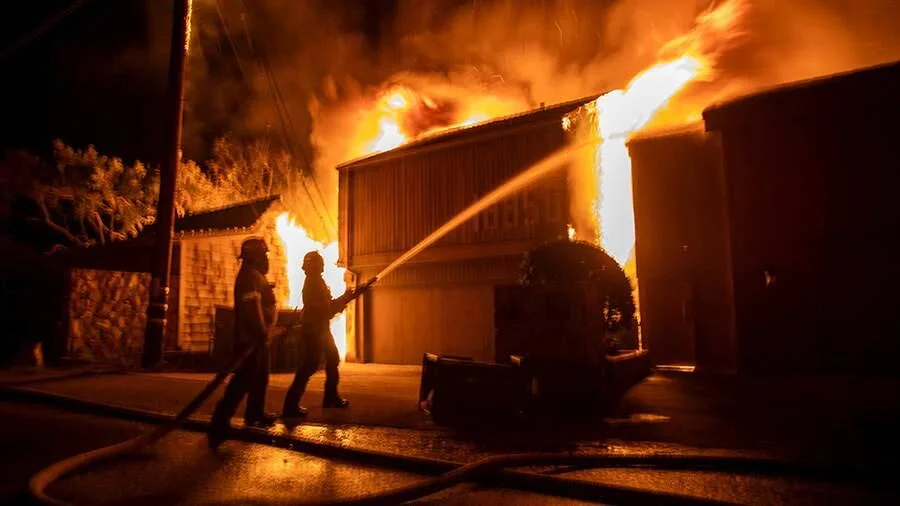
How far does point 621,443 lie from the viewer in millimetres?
5547

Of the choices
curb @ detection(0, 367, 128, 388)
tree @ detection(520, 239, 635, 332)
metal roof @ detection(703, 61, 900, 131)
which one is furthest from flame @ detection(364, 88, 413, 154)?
metal roof @ detection(703, 61, 900, 131)

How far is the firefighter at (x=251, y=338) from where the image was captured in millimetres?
6098

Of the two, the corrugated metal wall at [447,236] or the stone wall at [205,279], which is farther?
the stone wall at [205,279]

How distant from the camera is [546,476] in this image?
427cm

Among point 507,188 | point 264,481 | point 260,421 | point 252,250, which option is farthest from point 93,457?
point 507,188

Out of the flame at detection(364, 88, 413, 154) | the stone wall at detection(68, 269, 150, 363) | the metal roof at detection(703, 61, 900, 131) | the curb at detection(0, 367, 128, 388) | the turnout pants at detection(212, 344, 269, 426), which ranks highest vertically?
the flame at detection(364, 88, 413, 154)

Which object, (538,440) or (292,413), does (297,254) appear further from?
(538,440)

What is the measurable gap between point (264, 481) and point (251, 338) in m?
1.95

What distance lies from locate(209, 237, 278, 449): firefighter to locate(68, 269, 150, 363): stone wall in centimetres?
1108

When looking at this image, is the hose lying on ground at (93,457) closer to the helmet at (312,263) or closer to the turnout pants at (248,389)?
the turnout pants at (248,389)

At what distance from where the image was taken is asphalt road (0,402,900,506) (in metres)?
4.06

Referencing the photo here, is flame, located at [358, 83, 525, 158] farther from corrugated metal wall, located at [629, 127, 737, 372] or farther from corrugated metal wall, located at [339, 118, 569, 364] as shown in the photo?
corrugated metal wall, located at [629, 127, 737, 372]

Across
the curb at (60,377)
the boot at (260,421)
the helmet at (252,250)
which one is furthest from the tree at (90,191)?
the boot at (260,421)

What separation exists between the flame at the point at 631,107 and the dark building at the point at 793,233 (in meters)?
1.54
